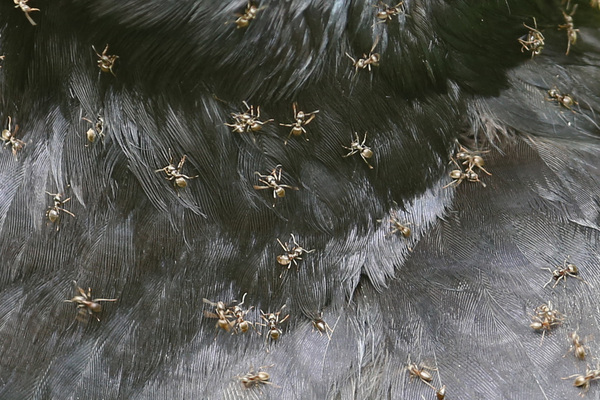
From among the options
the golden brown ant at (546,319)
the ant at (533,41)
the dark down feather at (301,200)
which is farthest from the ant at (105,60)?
the golden brown ant at (546,319)

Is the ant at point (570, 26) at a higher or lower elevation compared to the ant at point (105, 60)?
lower

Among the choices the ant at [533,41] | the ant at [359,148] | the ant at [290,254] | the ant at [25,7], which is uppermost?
the ant at [25,7]

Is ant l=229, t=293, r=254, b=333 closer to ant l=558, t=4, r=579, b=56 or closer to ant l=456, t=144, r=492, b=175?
ant l=456, t=144, r=492, b=175

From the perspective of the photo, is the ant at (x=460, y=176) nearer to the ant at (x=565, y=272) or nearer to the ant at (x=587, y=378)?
Answer: the ant at (x=565, y=272)

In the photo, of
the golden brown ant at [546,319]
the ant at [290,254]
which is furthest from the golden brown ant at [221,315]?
the golden brown ant at [546,319]

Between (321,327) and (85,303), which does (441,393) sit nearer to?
(321,327)

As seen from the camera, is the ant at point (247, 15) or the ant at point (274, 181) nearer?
the ant at point (247, 15)
